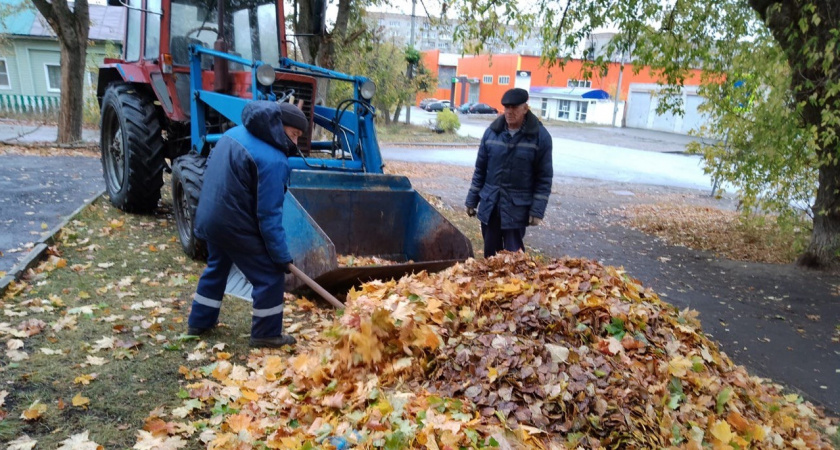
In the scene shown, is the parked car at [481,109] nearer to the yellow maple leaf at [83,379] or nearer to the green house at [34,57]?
the green house at [34,57]

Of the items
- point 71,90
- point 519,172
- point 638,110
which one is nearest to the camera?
point 519,172

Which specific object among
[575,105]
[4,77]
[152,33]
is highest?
[575,105]

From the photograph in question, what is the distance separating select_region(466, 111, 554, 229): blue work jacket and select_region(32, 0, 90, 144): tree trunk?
11.5 m

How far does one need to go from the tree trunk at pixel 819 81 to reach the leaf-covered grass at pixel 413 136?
18.6 m

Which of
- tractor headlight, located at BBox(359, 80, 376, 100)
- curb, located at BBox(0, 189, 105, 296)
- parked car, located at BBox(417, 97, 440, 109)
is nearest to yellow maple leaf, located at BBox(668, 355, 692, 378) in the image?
tractor headlight, located at BBox(359, 80, 376, 100)

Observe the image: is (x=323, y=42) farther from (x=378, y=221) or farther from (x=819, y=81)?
(x=819, y=81)

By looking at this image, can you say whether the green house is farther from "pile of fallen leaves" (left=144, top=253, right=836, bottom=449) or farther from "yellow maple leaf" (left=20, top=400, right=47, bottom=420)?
"pile of fallen leaves" (left=144, top=253, right=836, bottom=449)

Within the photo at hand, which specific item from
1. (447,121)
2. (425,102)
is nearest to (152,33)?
(447,121)

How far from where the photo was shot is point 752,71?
761 centimetres

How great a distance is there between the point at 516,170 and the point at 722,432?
8.75 ft

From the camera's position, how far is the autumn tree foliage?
21.7 ft

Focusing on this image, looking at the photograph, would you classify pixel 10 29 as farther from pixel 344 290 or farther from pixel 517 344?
pixel 517 344

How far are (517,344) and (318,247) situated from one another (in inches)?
69.8

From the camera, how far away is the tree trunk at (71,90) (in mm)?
12898
